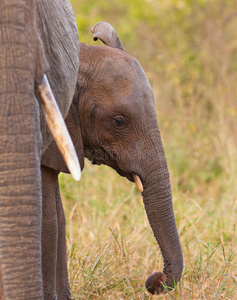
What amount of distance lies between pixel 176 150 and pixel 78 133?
3.39 metres

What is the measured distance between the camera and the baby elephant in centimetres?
321

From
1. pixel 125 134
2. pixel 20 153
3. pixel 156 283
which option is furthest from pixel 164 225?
pixel 20 153

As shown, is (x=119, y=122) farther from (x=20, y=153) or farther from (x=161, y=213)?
(x=20, y=153)

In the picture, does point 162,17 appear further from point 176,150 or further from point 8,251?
point 8,251

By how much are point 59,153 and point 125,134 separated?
0.38 meters

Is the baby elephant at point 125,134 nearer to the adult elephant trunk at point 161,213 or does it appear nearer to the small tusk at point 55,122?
the adult elephant trunk at point 161,213

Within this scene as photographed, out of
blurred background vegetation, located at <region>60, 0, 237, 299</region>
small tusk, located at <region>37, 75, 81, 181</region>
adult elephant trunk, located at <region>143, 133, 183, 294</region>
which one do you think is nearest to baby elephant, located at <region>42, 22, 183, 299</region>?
adult elephant trunk, located at <region>143, 133, 183, 294</region>

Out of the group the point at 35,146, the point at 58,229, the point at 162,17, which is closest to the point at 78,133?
the point at 58,229

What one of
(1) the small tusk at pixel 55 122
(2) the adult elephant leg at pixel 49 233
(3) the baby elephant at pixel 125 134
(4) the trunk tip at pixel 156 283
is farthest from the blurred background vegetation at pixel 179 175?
(1) the small tusk at pixel 55 122

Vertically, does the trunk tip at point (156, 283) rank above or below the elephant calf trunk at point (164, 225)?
below

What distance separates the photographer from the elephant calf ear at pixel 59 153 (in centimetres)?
302

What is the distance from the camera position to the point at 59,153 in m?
3.05

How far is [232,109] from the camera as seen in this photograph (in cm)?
722

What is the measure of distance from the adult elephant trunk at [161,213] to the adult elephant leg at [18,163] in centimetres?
137
